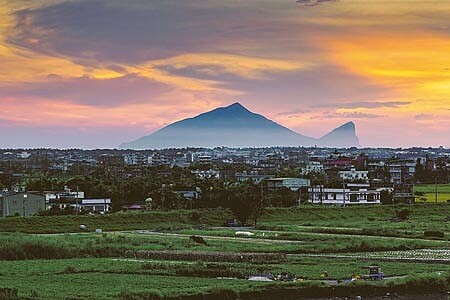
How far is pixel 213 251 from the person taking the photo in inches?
1299

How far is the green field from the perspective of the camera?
2328cm

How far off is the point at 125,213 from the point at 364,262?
24921 millimetres

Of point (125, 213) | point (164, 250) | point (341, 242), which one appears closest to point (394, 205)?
point (125, 213)

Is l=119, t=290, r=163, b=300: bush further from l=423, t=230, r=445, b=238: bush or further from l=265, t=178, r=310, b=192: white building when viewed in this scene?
l=265, t=178, r=310, b=192: white building

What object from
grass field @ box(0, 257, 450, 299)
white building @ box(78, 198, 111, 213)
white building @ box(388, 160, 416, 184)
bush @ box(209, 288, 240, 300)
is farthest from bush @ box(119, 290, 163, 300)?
white building @ box(388, 160, 416, 184)

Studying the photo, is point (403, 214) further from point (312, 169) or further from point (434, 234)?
point (312, 169)

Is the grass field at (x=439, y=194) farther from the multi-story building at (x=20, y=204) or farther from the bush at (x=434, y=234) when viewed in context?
the multi-story building at (x=20, y=204)

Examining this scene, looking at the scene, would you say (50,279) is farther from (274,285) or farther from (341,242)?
(341,242)

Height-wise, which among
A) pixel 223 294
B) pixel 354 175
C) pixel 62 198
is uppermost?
pixel 354 175

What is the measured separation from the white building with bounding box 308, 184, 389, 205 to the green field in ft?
44.1

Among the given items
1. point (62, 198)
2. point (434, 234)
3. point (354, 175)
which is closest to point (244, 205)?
point (434, 234)

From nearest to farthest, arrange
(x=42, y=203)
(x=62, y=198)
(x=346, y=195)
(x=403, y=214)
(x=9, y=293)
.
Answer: (x=9, y=293), (x=403, y=214), (x=42, y=203), (x=62, y=198), (x=346, y=195)

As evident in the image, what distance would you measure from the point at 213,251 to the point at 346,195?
38.8 metres

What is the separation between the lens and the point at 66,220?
49281 millimetres
